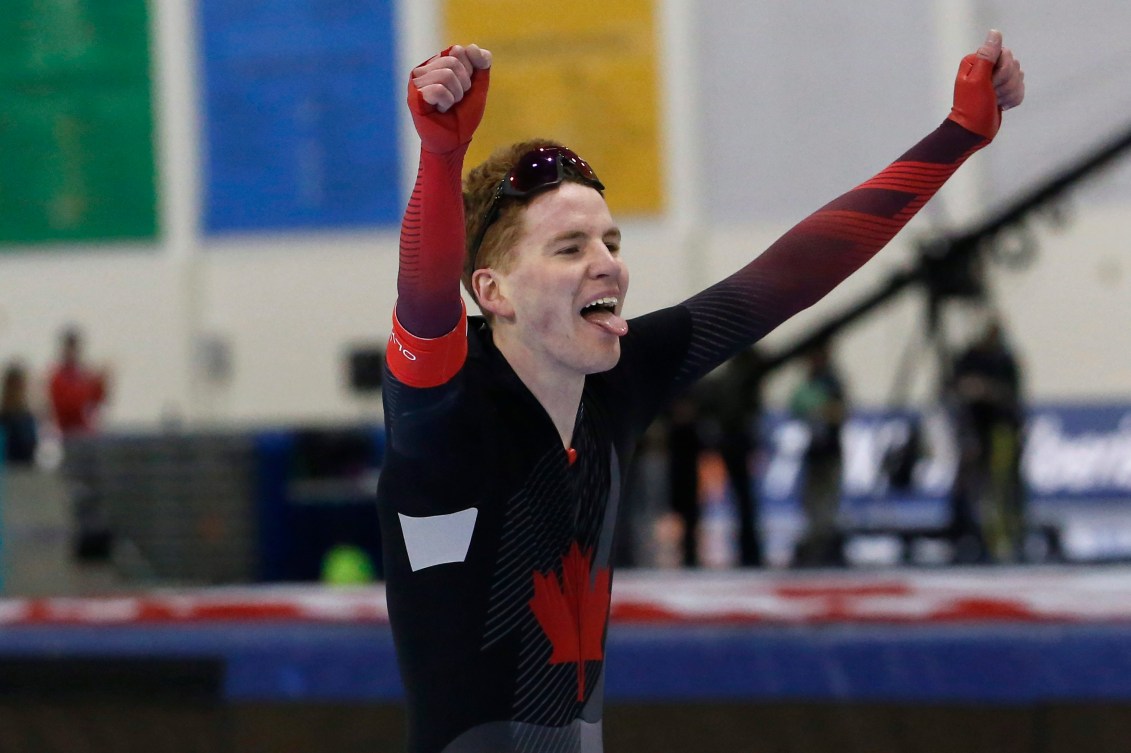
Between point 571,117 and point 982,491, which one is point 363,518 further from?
point 571,117

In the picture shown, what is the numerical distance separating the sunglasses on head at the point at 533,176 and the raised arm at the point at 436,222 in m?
0.21

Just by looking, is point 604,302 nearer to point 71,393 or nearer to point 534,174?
point 534,174

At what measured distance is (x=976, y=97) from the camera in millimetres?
2326

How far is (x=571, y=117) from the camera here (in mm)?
13969

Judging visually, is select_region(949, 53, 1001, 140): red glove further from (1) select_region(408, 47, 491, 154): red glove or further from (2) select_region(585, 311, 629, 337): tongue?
(1) select_region(408, 47, 491, 154): red glove

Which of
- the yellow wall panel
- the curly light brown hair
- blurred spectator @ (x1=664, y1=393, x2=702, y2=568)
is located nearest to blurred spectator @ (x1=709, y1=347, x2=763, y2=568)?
blurred spectator @ (x1=664, y1=393, x2=702, y2=568)

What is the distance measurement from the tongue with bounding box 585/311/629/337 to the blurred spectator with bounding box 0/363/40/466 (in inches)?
320

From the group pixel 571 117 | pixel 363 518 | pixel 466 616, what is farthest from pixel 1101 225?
pixel 466 616

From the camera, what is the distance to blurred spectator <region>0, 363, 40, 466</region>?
945cm

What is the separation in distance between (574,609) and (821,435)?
672cm

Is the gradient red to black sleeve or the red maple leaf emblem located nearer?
the red maple leaf emblem

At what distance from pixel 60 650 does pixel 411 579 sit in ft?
6.32

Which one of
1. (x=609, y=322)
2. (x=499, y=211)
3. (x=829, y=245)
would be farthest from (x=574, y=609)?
(x=829, y=245)

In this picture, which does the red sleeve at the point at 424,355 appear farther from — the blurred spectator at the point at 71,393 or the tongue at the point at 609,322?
the blurred spectator at the point at 71,393
